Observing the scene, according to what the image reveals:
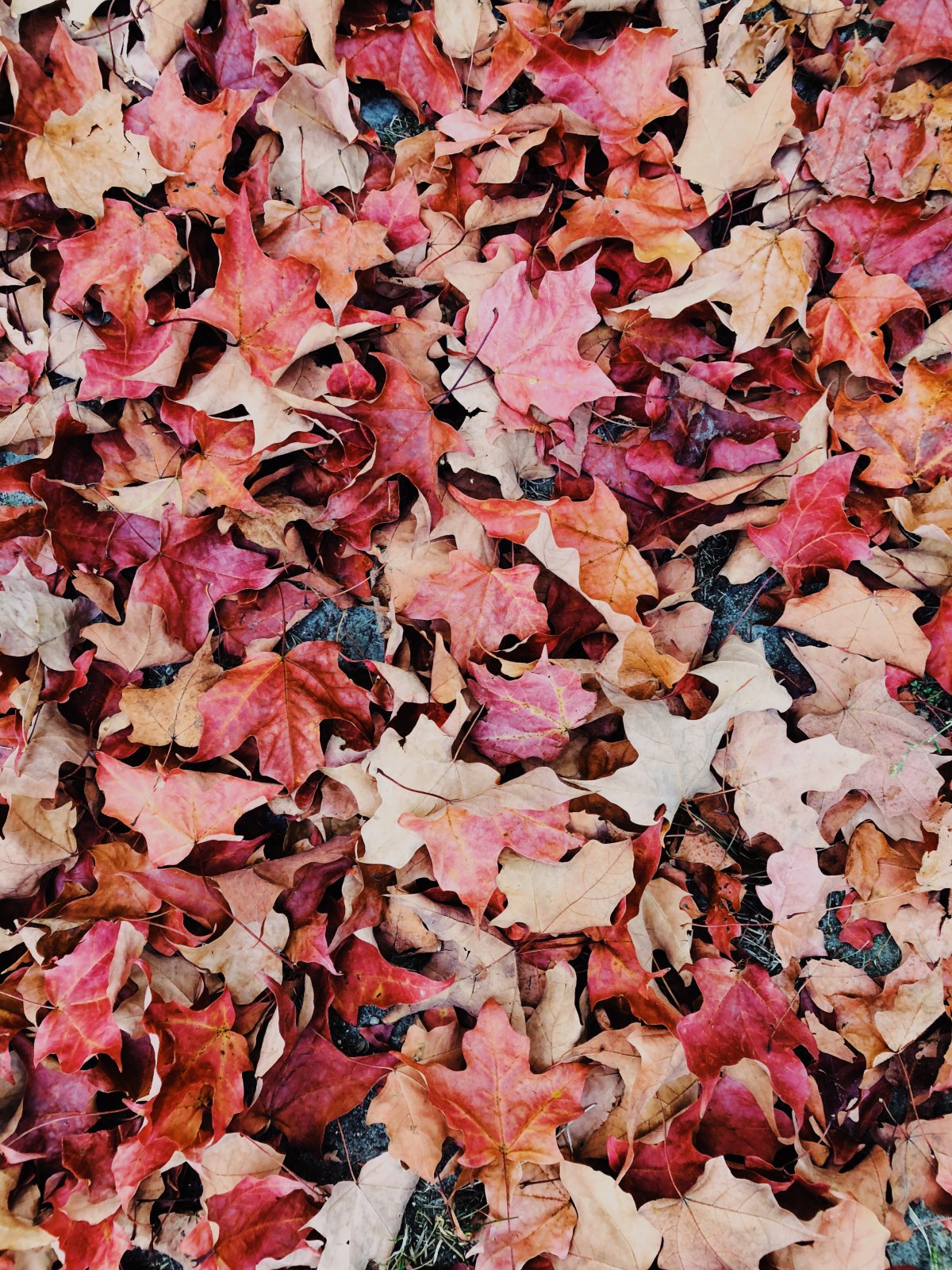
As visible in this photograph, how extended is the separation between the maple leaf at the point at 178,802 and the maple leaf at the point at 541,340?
95cm

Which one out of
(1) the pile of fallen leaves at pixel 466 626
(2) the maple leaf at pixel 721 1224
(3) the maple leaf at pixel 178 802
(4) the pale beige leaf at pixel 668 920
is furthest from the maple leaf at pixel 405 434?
(2) the maple leaf at pixel 721 1224

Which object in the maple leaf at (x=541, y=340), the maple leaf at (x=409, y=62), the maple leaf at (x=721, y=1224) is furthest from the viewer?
the maple leaf at (x=409, y=62)

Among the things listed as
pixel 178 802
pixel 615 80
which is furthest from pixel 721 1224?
pixel 615 80

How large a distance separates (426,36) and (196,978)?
1987mm

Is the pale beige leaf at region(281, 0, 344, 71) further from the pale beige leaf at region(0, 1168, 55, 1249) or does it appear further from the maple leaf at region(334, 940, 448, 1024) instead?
the pale beige leaf at region(0, 1168, 55, 1249)

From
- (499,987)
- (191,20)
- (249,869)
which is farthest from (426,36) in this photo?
(499,987)

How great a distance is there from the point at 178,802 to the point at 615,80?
5.54 ft

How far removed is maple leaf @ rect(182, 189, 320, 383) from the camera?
5.03 ft

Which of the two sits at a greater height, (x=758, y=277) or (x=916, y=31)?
(x=916, y=31)

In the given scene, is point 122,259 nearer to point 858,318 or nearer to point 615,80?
point 615,80

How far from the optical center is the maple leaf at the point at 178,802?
5.07 ft

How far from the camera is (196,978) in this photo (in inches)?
63.0

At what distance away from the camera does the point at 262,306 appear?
1.56m

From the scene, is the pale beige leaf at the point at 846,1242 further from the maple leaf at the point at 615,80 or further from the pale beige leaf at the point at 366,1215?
the maple leaf at the point at 615,80
